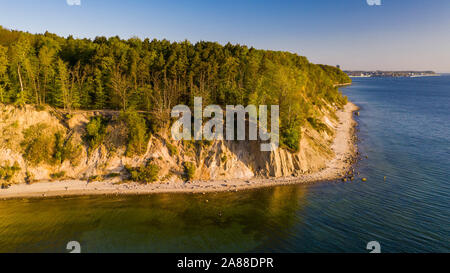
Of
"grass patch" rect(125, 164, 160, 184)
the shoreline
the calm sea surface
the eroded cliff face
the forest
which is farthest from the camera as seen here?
the forest

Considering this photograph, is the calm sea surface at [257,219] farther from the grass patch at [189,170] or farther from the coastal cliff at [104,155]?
the coastal cliff at [104,155]

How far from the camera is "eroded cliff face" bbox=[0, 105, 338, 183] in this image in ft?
124

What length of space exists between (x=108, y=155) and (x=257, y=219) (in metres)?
27.5

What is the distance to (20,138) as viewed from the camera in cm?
3869

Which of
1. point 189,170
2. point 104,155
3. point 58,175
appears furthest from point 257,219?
point 58,175

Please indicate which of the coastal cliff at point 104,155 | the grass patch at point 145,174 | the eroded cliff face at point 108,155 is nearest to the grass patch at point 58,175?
the coastal cliff at point 104,155

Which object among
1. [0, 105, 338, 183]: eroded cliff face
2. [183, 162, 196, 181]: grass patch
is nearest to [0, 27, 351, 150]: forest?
[0, 105, 338, 183]: eroded cliff face

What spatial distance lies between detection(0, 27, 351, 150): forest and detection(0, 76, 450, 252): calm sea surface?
13.5 meters

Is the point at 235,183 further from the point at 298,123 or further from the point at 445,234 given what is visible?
the point at 445,234

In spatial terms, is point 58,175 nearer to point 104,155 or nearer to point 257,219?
point 104,155

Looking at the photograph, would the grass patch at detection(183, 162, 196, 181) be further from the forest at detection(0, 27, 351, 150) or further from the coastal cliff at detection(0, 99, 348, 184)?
the forest at detection(0, 27, 351, 150)

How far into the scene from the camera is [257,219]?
1187 inches

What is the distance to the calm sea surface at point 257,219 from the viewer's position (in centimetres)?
2525
